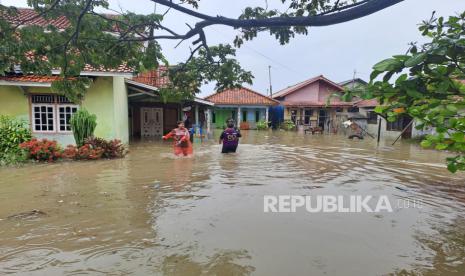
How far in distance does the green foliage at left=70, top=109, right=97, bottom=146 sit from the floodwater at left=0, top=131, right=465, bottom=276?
2.53 meters

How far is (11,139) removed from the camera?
11.3 m

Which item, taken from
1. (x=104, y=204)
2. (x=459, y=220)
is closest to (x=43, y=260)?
(x=104, y=204)

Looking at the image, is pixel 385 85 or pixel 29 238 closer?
pixel 385 85

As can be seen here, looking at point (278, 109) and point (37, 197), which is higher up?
point (278, 109)

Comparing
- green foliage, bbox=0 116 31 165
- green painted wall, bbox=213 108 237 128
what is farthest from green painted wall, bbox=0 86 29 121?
green painted wall, bbox=213 108 237 128

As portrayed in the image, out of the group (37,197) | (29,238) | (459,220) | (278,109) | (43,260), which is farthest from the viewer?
(278,109)

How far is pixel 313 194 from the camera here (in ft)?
24.0

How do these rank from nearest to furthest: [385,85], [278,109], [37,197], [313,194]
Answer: [385,85]
[37,197]
[313,194]
[278,109]

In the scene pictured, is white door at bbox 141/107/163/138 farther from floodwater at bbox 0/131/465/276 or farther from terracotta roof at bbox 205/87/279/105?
floodwater at bbox 0/131/465/276

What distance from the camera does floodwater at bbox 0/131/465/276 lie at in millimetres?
3951

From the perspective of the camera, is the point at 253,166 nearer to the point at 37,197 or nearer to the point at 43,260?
the point at 37,197

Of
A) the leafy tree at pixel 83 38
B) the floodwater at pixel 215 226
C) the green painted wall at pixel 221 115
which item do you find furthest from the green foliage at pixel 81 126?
the green painted wall at pixel 221 115

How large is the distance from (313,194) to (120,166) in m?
6.45

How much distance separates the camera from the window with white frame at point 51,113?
43.0ft
